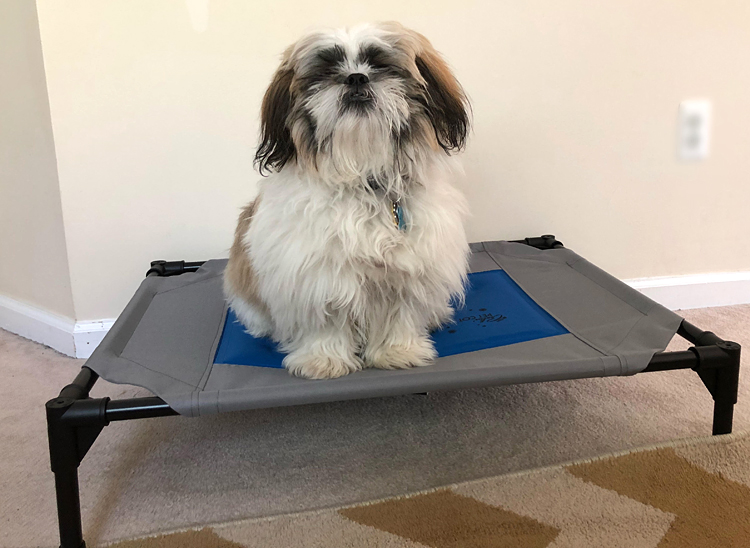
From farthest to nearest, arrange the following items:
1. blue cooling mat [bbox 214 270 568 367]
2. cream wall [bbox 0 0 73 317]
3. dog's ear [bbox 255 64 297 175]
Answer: cream wall [bbox 0 0 73 317] → blue cooling mat [bbox 214 270 568 367] → dog's ear [bbox 255 64 297 175]

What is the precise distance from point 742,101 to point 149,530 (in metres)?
2.68

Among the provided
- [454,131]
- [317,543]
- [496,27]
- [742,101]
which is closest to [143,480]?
[317,543]

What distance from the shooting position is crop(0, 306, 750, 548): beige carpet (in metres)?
1.40

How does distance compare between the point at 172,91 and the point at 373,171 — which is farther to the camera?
the point at 172,91

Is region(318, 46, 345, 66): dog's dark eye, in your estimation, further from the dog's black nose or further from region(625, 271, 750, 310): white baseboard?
region(625, 271, 750, 310): white baseboard

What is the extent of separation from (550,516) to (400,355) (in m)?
0.51

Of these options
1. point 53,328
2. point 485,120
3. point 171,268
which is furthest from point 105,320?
point 485,120

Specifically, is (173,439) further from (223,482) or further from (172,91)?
(172,91)

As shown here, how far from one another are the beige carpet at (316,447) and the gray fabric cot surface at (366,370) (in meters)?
0.27

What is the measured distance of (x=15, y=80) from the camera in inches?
80.8

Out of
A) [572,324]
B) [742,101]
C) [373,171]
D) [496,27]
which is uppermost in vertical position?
[496,27]

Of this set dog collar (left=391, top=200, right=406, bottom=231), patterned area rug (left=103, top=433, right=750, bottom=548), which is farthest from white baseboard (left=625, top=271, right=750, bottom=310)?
dog collar (left=391, top=200, right=406, bottom=231)

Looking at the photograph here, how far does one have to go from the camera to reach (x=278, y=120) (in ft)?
4.38

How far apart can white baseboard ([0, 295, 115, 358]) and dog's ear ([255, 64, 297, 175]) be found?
4.28ft
